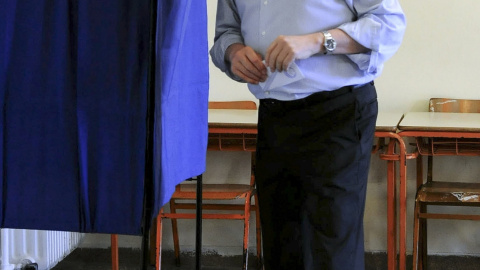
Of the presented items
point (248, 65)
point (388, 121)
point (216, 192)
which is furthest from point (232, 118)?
point (248, 65)

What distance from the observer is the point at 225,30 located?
64.6 inches

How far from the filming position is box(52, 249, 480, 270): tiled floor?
3342mm

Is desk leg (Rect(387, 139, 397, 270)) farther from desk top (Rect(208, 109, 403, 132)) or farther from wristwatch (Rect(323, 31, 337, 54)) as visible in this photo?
wristwatch (Rect(323, 31, 337, 54))

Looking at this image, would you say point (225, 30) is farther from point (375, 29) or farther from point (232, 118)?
point (232, 118)

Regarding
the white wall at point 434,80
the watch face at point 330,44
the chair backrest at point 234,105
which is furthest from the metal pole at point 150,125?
the white wall at point 434,80

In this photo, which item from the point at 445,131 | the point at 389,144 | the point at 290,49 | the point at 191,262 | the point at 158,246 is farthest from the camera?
the point at 191,262

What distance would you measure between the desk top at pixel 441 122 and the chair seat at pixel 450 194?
0.31 meters

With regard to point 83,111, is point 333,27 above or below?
above

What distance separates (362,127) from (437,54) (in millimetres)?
2218

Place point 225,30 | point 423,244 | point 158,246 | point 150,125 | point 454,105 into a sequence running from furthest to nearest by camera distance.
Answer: point 454,105 → point 423,244 → point 158,246 → point 225,30 → point 150,125

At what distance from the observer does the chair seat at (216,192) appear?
285cm

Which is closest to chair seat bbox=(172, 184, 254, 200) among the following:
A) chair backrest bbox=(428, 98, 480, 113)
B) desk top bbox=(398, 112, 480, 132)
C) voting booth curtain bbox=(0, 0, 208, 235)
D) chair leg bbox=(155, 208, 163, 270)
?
chair leg bbox=(155, 208, 163, 270)

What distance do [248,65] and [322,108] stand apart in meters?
0.20

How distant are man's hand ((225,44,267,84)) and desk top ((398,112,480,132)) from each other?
1.35 meters
